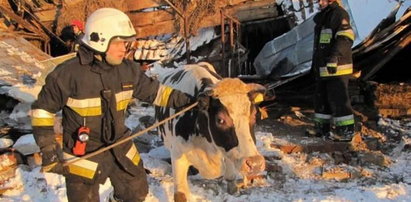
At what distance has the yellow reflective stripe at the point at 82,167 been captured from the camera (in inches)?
155

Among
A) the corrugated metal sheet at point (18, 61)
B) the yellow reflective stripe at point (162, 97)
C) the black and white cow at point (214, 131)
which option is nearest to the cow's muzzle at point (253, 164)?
the black and white cow at point (214, 131)

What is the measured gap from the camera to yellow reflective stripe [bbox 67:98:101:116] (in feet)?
12.6

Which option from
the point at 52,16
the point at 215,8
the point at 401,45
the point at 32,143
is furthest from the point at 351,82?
the point at 52,16

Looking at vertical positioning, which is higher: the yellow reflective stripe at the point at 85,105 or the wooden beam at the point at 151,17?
the wooden beam at the point at 151,17

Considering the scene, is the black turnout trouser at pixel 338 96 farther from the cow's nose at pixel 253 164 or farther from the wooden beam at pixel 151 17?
the wooden beam at pixel 151 17

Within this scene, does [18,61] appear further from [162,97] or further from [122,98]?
[122,98]

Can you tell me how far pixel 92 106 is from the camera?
388 cm

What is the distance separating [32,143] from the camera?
714 cm

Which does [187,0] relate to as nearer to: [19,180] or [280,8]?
[280,8]

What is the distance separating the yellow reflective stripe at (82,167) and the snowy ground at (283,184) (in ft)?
5.73

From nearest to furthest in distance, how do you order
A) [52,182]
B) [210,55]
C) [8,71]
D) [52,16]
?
[52,182], [8,71], [210,55], [52,16]

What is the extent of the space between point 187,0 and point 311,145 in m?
6.02

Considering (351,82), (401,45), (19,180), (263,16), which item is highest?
(263,16)

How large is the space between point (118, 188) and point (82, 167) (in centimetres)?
50
